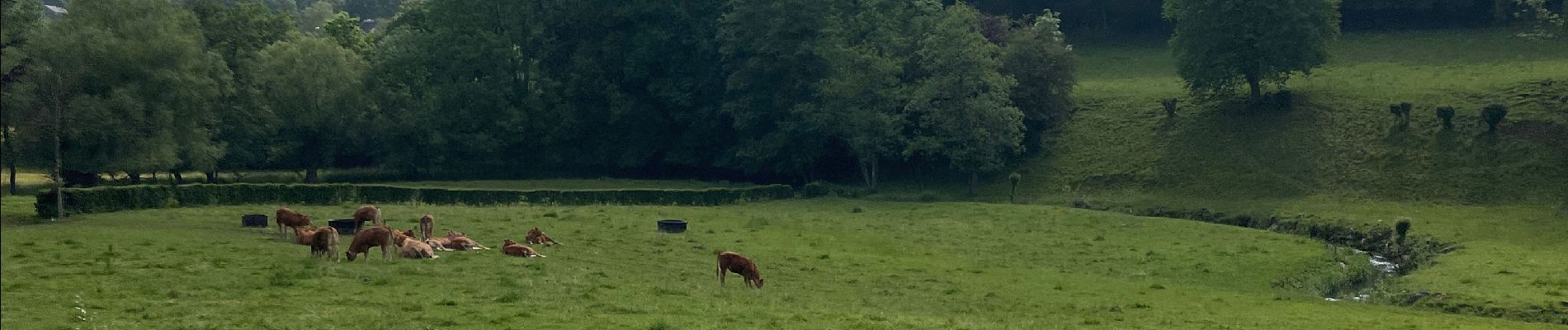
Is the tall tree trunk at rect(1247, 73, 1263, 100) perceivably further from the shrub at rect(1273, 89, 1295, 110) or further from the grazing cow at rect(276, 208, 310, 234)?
the grazing cow at rect(276, 208, 310, 234)

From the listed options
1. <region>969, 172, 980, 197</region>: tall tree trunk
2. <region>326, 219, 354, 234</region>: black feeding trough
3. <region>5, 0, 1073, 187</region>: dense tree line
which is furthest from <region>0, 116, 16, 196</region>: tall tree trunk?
<region>969, 172, 980, 197</region>: tall tree trunk

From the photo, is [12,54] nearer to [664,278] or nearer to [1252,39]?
[664,278]

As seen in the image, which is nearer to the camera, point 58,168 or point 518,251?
point 58,168

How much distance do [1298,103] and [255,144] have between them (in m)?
60.5

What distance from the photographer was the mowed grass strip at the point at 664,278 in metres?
26.5

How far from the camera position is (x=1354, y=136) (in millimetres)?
73438

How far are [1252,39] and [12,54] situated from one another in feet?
214

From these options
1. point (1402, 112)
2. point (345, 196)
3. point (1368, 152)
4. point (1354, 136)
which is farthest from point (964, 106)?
point (345, 196)

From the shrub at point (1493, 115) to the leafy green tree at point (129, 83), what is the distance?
60450 millimetres

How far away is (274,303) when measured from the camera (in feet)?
87.2

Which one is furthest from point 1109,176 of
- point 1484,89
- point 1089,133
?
point 1484,89

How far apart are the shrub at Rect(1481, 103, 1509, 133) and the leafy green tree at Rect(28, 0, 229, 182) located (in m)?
60.4

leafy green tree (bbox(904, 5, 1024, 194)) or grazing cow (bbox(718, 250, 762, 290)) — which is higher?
leafy green tree (bbox(904, 5, 1024, 194))

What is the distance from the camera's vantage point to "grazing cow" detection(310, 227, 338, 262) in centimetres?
3338
